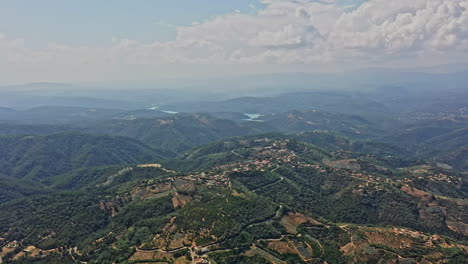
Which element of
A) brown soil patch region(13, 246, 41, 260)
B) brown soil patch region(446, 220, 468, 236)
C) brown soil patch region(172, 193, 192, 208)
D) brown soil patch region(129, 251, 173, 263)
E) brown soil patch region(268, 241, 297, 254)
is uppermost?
brown soil patch region(172, 193, 192, 208)

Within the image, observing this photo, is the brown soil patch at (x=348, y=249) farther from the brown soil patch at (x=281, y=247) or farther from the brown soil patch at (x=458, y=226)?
the brown soil patch at (x=458, y=226)

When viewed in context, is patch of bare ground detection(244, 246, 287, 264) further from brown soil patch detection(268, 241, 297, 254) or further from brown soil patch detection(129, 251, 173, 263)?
brown soil patch detection(129, 251, 173, 263)

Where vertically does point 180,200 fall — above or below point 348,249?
above

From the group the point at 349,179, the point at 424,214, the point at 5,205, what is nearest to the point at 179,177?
the point at 5,205

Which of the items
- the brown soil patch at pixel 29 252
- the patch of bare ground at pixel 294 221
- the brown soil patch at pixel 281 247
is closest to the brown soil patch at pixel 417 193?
the patch of bare ground at pixel 294 221

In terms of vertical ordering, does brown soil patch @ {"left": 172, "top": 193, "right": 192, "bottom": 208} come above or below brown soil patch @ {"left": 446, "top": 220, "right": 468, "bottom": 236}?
above

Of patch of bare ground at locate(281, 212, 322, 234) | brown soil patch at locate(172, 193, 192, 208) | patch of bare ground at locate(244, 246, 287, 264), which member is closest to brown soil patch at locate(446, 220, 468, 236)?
patch of bare ground at locate(281, 212, 322, 234)

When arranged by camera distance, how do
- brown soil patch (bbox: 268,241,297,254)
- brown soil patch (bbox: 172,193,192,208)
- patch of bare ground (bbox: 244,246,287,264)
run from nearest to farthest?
1. patch of bare ground (bbox: 244,246,287,264)
2. brown soil patch (bbox: 268,241,297,254)
3. brown soil patch (bbox: 172,193,192,208)

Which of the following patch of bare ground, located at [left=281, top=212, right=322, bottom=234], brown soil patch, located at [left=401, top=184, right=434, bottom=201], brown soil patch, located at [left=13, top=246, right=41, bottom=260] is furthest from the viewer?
brown soil patch, located at [left=401, top=184, right=434, bottom=201]

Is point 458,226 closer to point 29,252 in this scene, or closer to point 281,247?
point 281,247

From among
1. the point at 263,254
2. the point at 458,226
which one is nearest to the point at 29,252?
the point at 263,254

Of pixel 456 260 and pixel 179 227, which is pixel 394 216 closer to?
pixel 456 260
